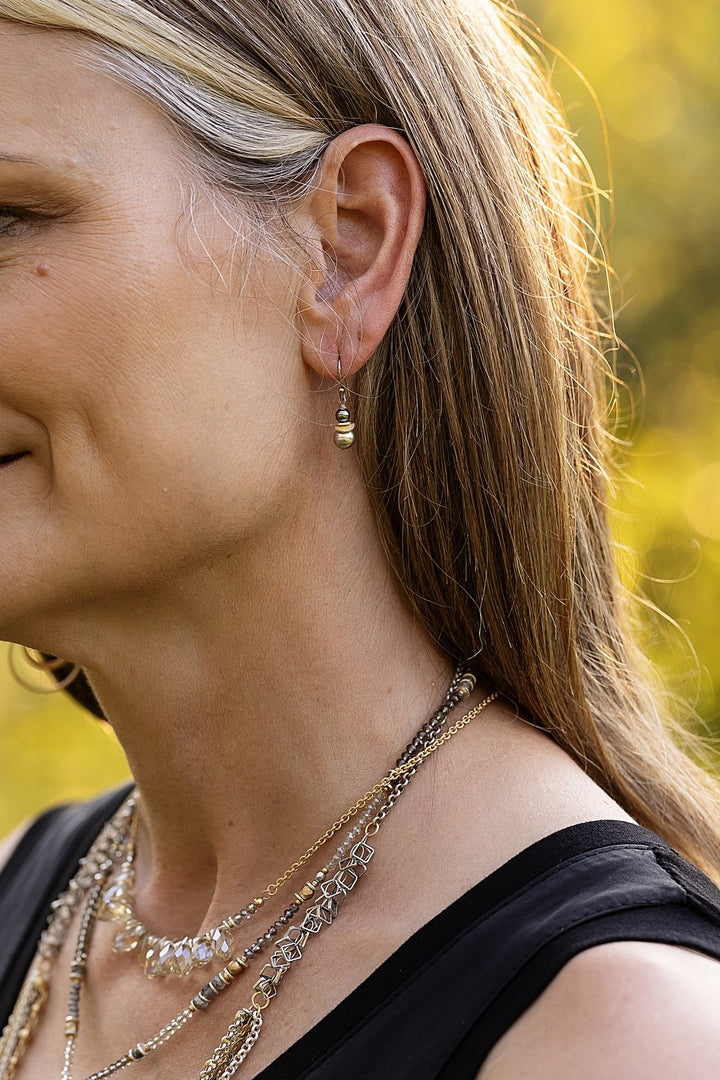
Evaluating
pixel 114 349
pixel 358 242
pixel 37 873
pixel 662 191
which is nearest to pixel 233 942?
pixel 37 873

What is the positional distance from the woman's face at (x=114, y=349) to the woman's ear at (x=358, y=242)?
0.17ft

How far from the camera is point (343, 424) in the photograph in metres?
1.79

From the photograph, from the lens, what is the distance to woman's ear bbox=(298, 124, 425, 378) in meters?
1.75

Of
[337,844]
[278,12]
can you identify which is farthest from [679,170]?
[337,844]

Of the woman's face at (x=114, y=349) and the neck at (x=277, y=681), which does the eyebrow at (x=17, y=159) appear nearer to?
the woman's face at (x=114, y=349)

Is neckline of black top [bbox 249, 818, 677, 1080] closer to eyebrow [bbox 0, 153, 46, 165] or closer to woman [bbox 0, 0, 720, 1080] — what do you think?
woman [bbox 0, 0, 720, 1080]

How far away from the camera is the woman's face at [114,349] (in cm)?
161

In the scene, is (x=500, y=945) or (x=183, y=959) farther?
(x=183, y=959)

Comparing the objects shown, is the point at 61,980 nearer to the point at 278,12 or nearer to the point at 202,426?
the point at 202,426

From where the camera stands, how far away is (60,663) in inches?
95.4

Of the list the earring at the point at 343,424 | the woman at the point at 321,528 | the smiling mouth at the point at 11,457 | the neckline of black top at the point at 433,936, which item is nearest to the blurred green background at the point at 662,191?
the woman at the point at 321,528

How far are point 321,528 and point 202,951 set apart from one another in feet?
2.12

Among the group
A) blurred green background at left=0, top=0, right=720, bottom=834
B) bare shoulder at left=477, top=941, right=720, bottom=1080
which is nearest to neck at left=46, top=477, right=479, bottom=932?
bare shoulder at left=477, top=941, right=720, bottom=1080

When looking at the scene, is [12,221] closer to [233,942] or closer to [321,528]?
[321,528]
